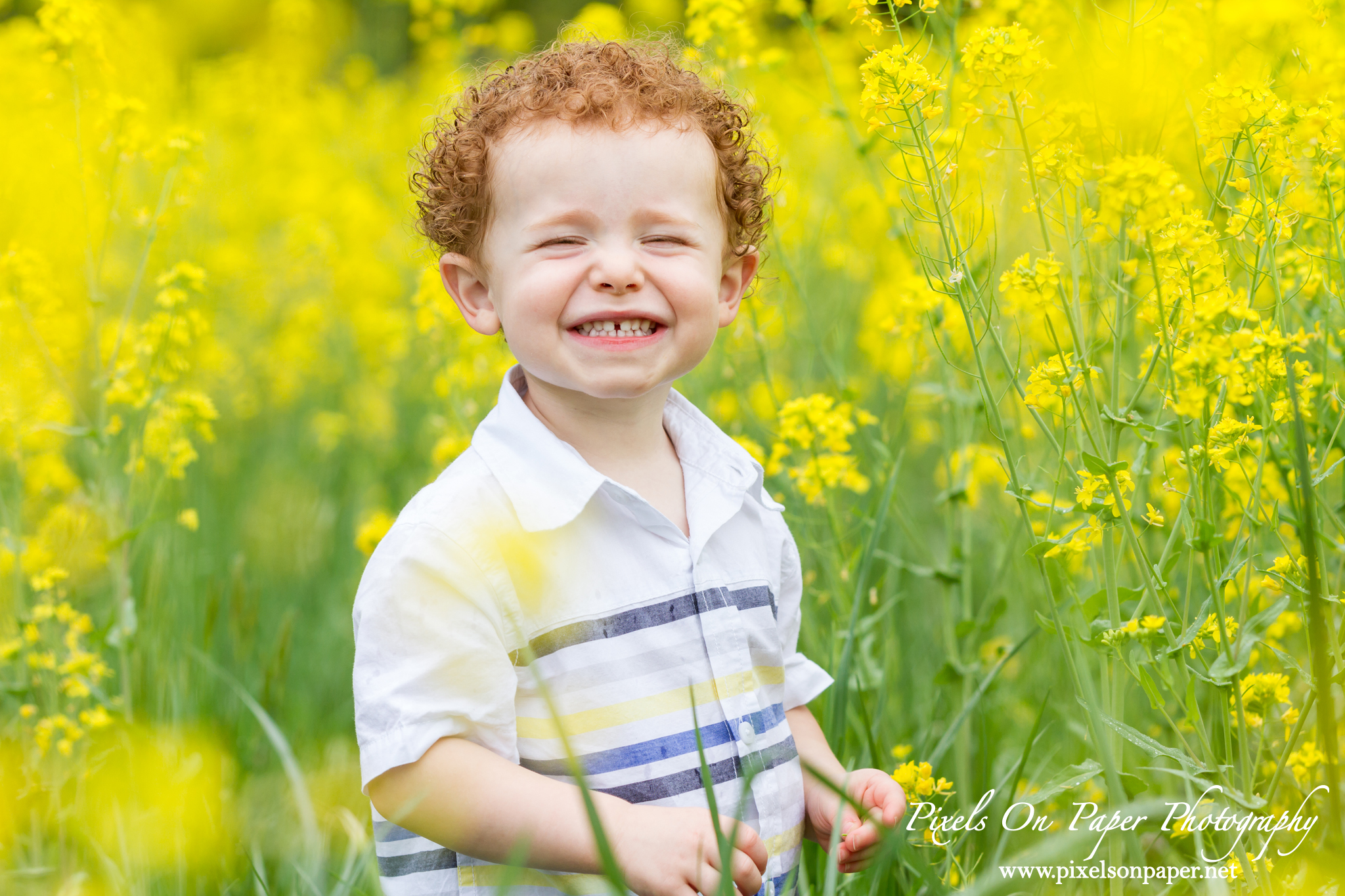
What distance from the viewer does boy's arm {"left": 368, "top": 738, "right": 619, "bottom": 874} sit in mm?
1196

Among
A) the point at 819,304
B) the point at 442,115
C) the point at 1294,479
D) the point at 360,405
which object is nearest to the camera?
the point at 1294,479

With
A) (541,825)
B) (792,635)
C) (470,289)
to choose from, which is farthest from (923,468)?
(541,825)

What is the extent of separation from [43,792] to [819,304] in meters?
2.91

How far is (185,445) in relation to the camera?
224 cm

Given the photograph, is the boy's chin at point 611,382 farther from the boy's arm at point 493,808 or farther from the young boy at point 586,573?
the boy's arm at point 493,808

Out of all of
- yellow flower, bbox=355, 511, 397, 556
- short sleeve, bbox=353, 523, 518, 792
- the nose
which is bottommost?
short sleeve, bbox=353, 523, 518, 792

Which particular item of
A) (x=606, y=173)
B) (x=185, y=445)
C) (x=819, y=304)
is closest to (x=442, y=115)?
(x=606, y=173)

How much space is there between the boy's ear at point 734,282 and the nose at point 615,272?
260mm

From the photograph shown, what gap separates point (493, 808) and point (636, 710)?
21 cm

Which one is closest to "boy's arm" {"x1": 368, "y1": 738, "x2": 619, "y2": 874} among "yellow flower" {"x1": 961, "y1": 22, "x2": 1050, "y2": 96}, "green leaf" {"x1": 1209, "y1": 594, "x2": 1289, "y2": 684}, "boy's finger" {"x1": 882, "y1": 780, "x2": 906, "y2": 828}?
"boy's finger" {"x1": 882, "y1": 780, "x2": 906, "y2": 828}

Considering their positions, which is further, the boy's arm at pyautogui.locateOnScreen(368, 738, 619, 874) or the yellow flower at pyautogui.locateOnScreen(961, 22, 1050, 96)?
the yellow flower at pyautogui.locateOnScreen(961, 22, 1050, 96)

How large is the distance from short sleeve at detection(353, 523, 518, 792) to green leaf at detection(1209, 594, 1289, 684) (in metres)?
0.86

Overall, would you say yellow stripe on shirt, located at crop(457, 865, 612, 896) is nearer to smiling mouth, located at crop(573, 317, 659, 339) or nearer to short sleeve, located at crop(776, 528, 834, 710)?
short sleeve, located at crop(776, 528, 834, 710)

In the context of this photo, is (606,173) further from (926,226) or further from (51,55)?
(926,226)
